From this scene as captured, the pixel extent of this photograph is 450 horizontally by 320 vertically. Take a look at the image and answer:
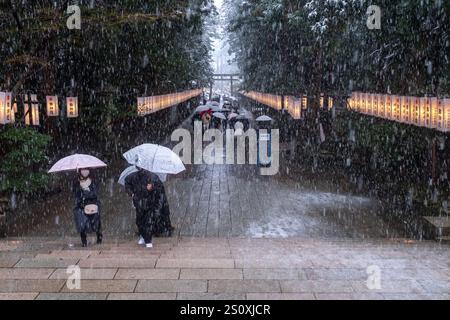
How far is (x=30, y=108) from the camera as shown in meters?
13.8

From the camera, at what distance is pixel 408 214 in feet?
38.5

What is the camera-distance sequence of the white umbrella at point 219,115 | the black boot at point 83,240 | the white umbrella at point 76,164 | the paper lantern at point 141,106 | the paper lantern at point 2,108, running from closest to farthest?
1. the white umbrella at point 76,164
2. the black boot at point 83,240
3. the paper lantern at point 2,108
4. the paper lantern at point 141,106
5. the white umbrella at point 219,115

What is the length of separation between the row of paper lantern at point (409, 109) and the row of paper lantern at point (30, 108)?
8.83m

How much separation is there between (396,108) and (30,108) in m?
9.29

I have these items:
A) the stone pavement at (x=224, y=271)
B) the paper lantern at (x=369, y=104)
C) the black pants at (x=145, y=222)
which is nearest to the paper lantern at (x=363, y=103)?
the paper lantern at (x=369, y=104)

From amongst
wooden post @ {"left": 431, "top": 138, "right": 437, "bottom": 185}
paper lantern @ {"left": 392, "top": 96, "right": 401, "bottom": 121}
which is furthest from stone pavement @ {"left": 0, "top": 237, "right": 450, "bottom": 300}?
paper lantern @ {"left": 392, "top": 96, "right": 401, "bottom": 121}

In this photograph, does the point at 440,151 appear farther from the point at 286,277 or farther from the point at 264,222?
the point at 286,277

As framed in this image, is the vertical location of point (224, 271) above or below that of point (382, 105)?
below

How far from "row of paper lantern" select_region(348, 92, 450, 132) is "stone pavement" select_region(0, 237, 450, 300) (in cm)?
347

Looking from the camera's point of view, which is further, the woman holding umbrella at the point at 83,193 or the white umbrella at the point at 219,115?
the white umbrella at the point at 219,115

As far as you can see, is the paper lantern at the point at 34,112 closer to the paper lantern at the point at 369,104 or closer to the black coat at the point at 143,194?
the black coat at the point at 143,194

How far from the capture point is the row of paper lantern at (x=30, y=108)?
11359 mm

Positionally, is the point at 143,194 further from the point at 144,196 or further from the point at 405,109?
the point at 405,109

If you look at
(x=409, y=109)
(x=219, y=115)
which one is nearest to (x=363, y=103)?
(x=409, y=109)
